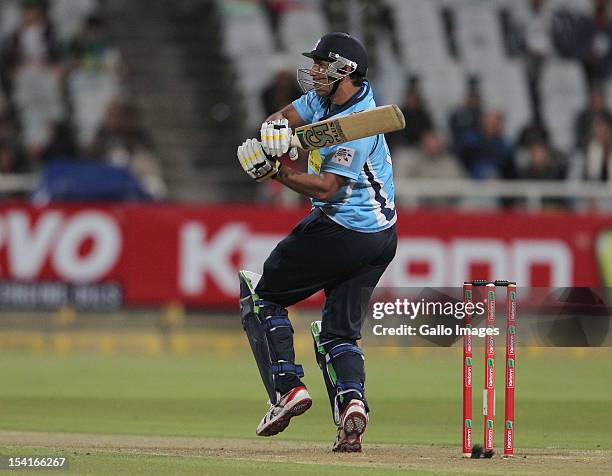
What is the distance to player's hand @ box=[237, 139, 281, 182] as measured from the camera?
7035 mm

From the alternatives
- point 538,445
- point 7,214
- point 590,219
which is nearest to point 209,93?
point 7,214

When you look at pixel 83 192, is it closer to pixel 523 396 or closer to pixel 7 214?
pixel 7 214

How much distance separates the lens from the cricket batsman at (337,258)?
7273mm

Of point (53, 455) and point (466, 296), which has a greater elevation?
point (466, 296)

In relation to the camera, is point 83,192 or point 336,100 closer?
point 336,100

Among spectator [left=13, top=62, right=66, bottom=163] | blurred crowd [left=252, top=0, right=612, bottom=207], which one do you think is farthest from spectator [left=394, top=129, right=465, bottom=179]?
spectator [left=13, top=62, right=66, bottom=163]

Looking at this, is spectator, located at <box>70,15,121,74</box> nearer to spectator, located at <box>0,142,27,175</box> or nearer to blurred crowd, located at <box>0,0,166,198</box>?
blurred crowd, located at <box>0,0,166,198</box>

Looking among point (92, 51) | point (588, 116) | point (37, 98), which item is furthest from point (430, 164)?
point (37, 98)

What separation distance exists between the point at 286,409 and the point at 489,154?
954cm

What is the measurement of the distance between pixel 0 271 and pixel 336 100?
817 cm

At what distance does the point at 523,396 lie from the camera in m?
10.9

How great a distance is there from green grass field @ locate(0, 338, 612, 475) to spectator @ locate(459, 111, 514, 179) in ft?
7.92

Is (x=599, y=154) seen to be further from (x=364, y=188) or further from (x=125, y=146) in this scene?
(x=364, y=188)

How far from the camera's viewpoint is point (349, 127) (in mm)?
6953
